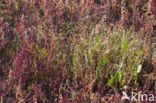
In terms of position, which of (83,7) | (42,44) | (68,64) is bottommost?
(68,64)

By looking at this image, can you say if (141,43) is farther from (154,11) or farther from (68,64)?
(154,11)

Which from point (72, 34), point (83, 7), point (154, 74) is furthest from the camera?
point (83, 7)

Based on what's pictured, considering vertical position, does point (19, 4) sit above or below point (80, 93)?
above

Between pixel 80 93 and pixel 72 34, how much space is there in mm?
1300

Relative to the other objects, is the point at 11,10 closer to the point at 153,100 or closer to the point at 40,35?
the point at 40,35

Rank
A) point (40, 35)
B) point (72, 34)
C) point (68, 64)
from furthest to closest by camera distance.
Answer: point (72, 34)
point (40, 35)
point (68, 64)

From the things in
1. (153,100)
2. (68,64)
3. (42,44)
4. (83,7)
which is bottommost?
(153,100)

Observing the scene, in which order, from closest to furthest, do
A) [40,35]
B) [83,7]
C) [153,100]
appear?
[153,100], [40,35], [83,7]

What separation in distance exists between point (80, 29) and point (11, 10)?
120 centimetres

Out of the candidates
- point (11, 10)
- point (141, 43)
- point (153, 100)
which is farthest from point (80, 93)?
point (11, 10)

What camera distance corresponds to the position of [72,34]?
3.69 metres

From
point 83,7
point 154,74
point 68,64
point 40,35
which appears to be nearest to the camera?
point 154,74

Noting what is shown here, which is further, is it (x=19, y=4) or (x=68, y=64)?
(x=19, y=4)

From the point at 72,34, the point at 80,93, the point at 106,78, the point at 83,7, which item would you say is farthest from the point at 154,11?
the point at 80,93
